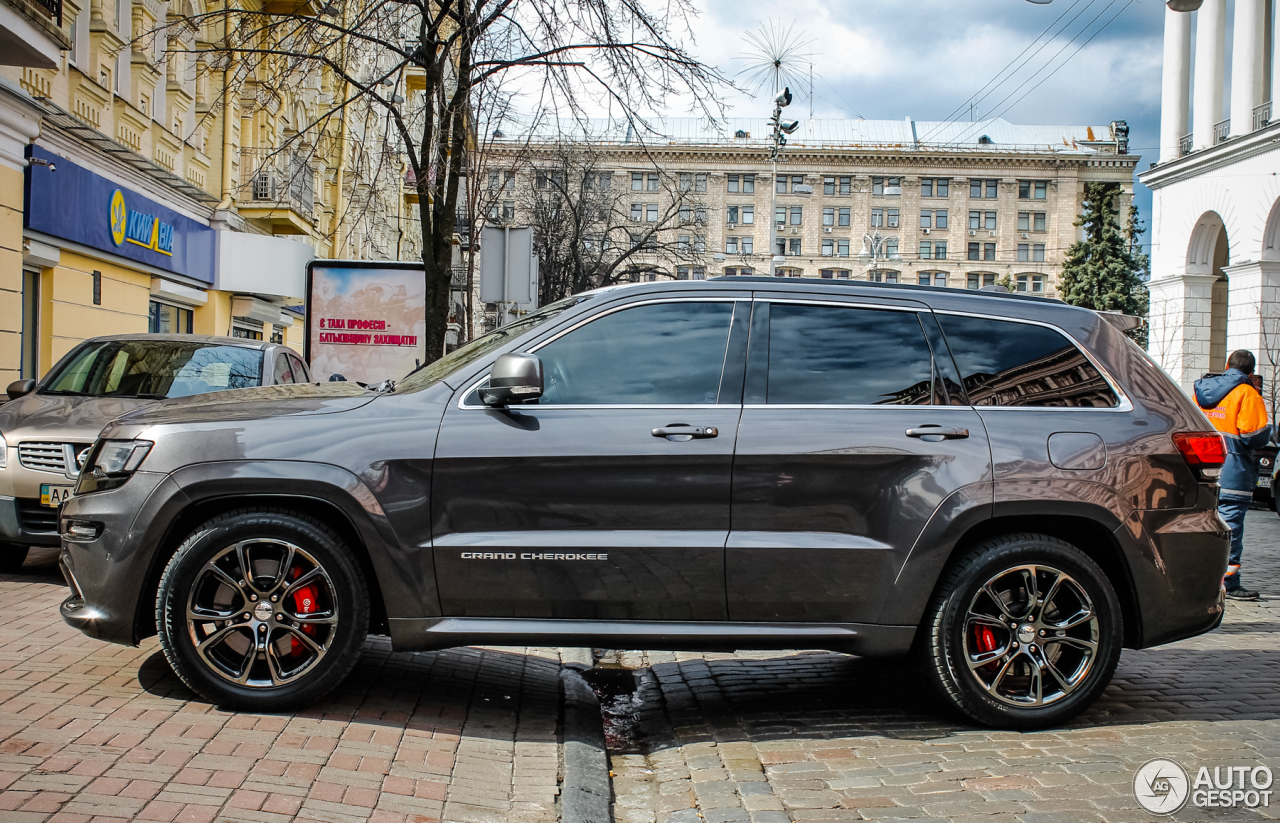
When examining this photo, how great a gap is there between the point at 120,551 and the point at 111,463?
376mm

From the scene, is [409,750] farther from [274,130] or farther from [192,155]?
[274,130]

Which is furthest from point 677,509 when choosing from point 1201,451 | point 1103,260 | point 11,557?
point 1103,260

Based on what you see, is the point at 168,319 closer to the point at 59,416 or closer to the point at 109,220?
the point at 109,220

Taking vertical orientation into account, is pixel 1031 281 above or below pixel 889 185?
below

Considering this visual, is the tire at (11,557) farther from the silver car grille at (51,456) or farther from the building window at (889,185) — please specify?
the building window at (889,185)

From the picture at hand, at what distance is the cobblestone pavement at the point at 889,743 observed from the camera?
3.77 meters

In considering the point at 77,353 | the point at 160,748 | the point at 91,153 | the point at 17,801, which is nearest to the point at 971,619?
the point at 160,748

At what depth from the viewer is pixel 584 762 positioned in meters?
4.15

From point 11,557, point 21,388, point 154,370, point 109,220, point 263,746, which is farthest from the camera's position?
point 109,220

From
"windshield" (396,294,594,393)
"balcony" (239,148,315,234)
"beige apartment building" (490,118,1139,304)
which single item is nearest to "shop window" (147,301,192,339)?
"balcony" (239,148,315,234)

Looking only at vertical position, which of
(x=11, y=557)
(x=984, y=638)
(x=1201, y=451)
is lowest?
(x=11, y=557)

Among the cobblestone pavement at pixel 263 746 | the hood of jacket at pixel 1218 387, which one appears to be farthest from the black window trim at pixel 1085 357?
the hood of jacket at pixel 1218 387

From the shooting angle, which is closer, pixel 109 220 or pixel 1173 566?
pixel 1173 566

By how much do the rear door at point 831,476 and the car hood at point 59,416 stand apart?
438 cm
